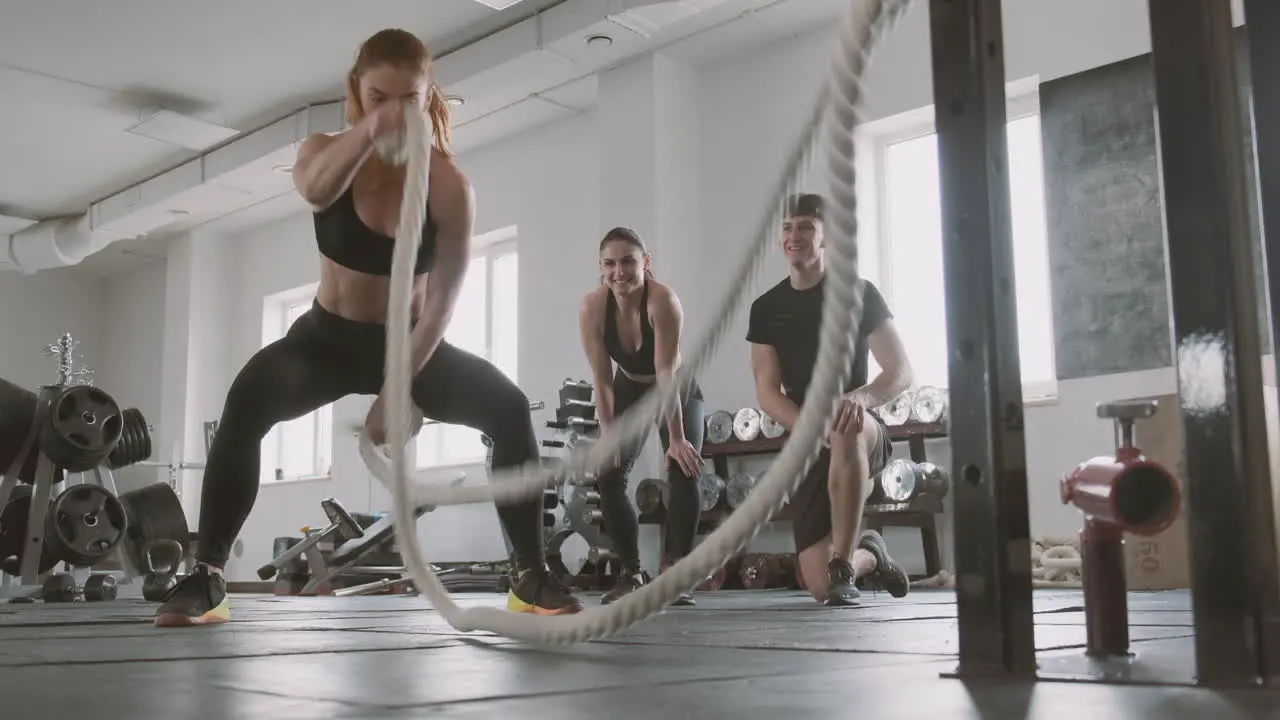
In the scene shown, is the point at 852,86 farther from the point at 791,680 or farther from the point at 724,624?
the point at 724,624

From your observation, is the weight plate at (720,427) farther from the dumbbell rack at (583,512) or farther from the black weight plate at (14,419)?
the black weight plate at (14,419)

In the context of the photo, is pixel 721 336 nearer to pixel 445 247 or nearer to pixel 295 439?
pixel 445 247

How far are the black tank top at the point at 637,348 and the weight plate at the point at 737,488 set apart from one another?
219 cm

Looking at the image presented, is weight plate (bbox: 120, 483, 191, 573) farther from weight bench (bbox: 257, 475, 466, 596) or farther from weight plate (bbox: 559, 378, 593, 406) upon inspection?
weight plate (bbox: 559, 378, 593, 406)

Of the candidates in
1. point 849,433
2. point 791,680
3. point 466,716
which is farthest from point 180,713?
point 849,433

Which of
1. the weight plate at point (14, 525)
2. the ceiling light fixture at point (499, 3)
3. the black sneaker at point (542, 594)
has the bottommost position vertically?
the black sneaker at point (542, 594)

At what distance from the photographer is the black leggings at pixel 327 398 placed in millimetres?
1933

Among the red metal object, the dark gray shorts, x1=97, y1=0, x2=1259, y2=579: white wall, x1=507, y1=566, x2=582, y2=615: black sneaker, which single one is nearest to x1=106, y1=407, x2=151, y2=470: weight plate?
x1=97, y1=0, x2=1259, y2=579: white wall

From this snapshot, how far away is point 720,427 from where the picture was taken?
18.6 ft

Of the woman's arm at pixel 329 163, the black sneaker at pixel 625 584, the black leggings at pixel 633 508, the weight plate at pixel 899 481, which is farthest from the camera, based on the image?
the weight plate at pixel 899 481

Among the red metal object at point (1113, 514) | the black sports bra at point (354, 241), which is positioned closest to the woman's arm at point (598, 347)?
the black sports bra at point (354, 241)

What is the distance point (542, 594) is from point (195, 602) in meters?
0.65

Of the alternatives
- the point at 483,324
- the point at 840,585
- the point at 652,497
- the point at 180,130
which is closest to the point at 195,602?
the point at 840,585

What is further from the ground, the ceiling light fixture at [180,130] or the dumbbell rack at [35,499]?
the ceiling light fixture at [180,130]
